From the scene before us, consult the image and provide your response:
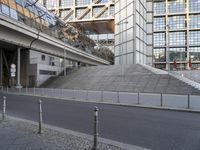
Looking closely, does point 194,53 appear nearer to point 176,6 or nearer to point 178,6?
point 178,6

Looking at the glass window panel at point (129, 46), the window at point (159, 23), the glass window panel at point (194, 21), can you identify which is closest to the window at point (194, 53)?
the glass window panel at point (194, 21)

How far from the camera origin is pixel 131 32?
59625 mm

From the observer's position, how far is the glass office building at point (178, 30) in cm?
12212

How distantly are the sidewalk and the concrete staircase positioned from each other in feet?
86.5

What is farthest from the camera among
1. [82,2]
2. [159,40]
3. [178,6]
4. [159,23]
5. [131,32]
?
[159,23]

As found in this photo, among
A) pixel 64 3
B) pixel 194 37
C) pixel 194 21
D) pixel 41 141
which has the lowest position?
pixel 41 141

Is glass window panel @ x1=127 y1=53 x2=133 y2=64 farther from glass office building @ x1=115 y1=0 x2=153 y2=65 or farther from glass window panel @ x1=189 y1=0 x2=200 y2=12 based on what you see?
glass window panel @ x1=189 y1=0 x2=200 y2=12

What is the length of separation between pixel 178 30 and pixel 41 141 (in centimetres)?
11903

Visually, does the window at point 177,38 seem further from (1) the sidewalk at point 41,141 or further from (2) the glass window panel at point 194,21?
(1) the sidewalk at point 41,141

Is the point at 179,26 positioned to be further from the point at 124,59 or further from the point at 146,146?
the point at 146,146

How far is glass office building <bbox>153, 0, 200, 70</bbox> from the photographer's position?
12212cm

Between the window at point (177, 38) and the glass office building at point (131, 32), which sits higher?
the window at point (177, 38)

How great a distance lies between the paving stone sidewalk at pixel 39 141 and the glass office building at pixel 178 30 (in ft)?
370

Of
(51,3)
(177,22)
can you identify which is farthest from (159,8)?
(51,3)
